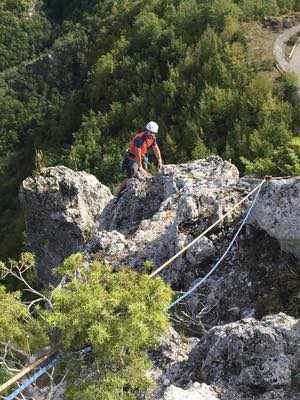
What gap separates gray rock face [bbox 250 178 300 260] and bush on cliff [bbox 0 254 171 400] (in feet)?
10.7

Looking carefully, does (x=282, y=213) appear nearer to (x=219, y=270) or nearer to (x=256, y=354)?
(x=219, y=270)

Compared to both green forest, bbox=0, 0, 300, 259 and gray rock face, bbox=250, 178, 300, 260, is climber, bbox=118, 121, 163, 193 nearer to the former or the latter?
green forest, bbox=0, 0, 300, 259

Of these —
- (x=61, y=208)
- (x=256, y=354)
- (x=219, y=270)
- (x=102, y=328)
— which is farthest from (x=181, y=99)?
(x=102, y=328)

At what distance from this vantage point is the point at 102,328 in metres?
5.29

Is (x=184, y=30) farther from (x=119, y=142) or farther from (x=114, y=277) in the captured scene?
(x=114, y=277)

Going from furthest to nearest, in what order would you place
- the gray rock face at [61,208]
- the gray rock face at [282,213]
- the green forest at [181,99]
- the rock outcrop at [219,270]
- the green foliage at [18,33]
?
the green foliage at [18,33], the green forest at [181,99], the gray rock face at [61,208], the gray rock face at [282,213], the rock outcrop at [219,270]

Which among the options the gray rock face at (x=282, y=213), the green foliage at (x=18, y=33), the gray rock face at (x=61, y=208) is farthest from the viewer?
the green foliage at (x=18, y=33)

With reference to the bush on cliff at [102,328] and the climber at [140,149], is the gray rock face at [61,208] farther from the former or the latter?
the bush on cliff at [102,328]

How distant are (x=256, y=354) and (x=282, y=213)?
2.87 meters

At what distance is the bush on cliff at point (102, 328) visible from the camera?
17.7 feet

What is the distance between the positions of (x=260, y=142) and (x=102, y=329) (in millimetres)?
15299

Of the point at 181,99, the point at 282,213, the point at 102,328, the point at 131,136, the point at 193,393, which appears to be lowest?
the point at 131,136

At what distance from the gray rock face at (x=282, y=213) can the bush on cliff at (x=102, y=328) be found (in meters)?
3.26

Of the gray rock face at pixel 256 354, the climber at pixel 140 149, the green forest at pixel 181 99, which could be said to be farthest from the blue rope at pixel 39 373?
the green forest at pixel 181 99
